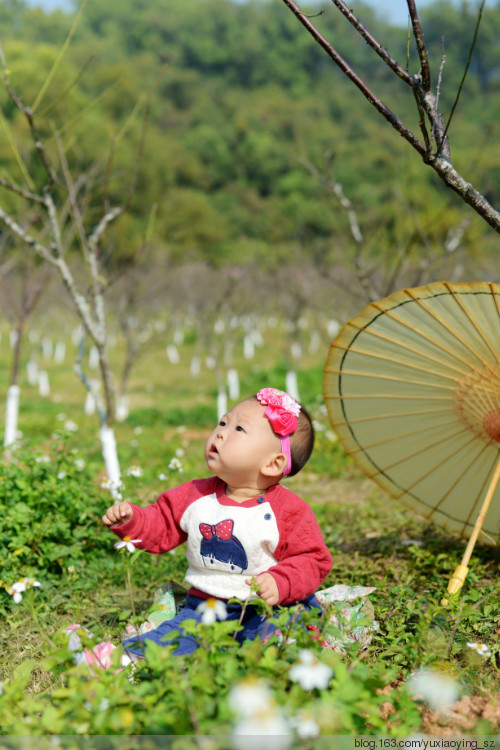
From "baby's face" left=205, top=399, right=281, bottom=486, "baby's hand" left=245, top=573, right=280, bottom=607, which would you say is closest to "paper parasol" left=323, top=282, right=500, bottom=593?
"baby's face" left=205, top=399, right=281, bottom=486

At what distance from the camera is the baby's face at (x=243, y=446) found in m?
2.23

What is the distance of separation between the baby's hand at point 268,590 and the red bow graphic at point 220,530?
11.5 inches

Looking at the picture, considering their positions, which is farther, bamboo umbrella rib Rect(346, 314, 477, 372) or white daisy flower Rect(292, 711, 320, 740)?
bamboo umbrella rib Rect(346, 314, 477, 372)

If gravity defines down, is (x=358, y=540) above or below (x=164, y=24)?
below

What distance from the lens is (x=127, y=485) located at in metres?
3.23

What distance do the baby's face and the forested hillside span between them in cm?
274

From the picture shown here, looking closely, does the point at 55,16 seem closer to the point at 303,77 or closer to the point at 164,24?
the point at 164,24

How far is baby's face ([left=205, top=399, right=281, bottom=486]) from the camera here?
2.23m

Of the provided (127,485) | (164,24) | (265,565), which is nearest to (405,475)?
(265,565)

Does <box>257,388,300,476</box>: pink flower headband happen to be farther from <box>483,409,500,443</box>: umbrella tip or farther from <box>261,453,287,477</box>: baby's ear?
<box>483,409,500,443</box>: umbrella tip

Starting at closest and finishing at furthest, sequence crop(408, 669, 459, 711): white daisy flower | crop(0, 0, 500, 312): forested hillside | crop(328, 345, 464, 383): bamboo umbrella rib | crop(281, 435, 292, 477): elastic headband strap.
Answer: crop(408, 669, 459, 711): white daisy flower
crop(281, 435, 292, 477): elastic headband strap
crop(328, 345, 464, 383): bamboo umbrella rib
crop(0, 0, 500, 312): forested hillside

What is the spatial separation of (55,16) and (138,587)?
2938 inches

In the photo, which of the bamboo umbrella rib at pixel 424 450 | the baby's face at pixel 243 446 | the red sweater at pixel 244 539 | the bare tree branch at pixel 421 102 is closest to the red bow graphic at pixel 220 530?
the red sweater at pixel 244 539

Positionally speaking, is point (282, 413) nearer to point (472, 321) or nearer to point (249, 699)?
point (472, 321)
